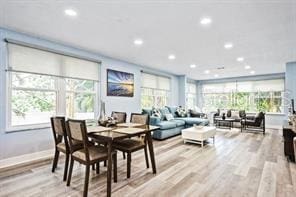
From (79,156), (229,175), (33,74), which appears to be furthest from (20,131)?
(229,175)

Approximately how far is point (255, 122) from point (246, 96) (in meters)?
2.36

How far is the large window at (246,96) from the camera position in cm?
792

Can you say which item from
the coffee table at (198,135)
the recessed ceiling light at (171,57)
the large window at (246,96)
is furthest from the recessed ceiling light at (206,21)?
the large window at (246,96)

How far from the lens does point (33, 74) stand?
3.60 metres

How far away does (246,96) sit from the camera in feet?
28.6

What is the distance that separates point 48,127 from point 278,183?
4.31 meters

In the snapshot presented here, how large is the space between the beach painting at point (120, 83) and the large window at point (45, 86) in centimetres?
54

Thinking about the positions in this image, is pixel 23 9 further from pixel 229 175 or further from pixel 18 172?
pixel 229 175

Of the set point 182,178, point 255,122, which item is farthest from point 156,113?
point 255,122

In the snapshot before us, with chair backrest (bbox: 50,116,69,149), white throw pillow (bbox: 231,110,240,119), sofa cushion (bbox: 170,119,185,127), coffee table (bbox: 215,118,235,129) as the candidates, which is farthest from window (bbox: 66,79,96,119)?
white throw pillow (bbox: 231,110,240,119)

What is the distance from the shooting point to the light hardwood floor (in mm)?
2275

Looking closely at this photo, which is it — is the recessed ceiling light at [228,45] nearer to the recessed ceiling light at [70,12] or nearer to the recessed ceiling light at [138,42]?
the recessed ceiling light at [138,42]

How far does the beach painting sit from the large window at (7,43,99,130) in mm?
539

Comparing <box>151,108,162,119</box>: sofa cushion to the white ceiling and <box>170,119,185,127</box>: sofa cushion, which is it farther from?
the white ceiling
